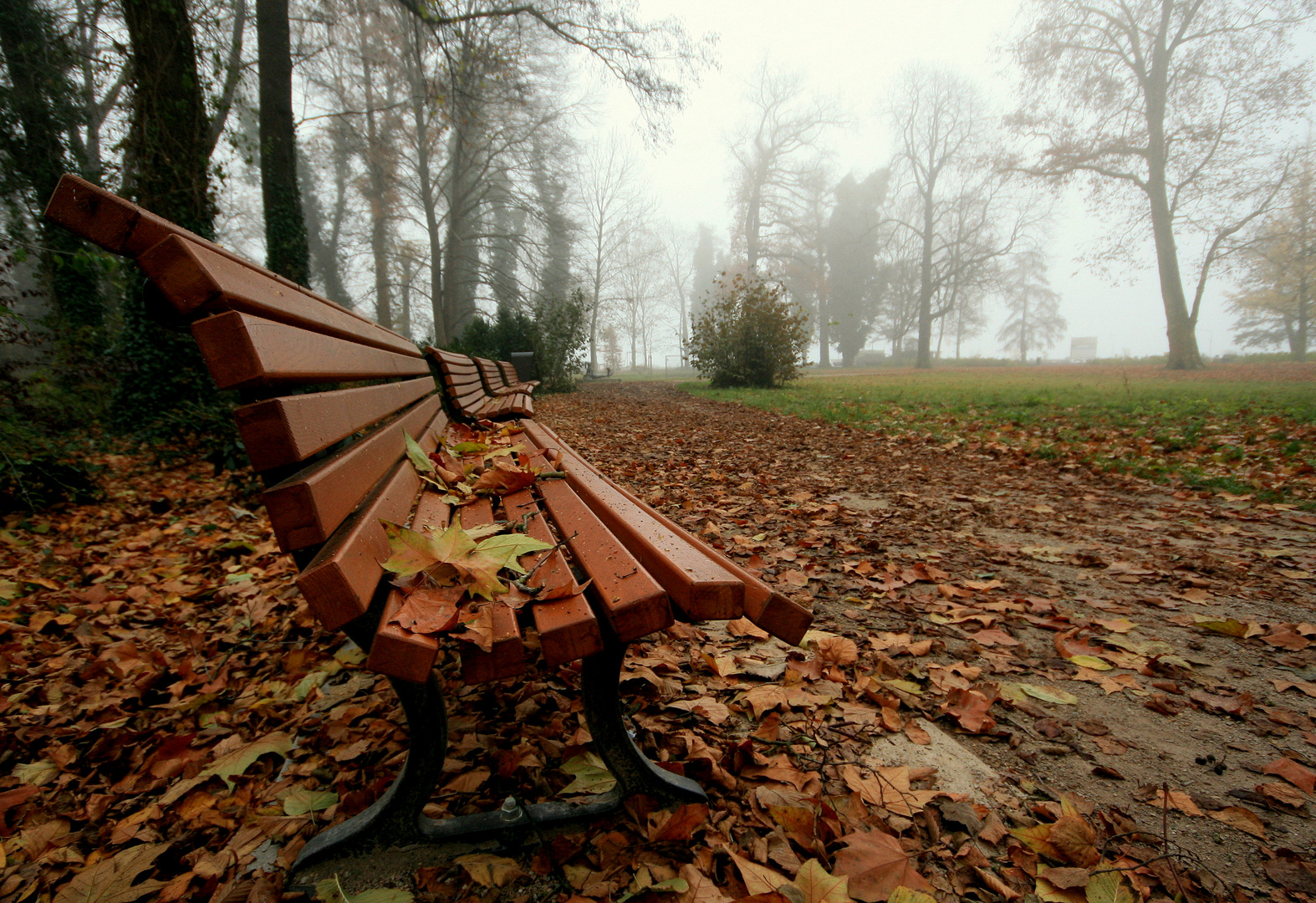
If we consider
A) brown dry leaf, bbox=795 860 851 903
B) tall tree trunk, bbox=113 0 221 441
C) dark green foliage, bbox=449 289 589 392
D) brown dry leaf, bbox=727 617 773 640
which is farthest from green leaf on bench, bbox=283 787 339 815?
dark green foliage, bbox=449 289 589 392

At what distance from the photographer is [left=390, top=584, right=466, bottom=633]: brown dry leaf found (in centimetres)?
89

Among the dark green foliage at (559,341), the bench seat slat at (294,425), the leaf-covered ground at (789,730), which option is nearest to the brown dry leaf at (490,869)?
the leaf-covered ground at (789,730)

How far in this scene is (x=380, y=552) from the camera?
108 centimetres

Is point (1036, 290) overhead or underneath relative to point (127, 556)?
overhead

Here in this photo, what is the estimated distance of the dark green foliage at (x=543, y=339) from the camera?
13.8m

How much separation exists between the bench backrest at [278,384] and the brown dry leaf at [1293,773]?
77.8 inches

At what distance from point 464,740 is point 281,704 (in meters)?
0.65

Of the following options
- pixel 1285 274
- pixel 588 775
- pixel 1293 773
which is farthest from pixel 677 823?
pixel 1285 274

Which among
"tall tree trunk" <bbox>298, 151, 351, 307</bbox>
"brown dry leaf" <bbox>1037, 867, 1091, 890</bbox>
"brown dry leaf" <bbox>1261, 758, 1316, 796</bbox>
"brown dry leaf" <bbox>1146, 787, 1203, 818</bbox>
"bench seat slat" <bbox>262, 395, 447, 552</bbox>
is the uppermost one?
"tall tree trunk" <bbox>298, 151, 351, 307</bbox>

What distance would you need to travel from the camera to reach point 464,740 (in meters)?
1.47

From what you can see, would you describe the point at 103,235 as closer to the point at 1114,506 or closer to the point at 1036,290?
the point at 1114,506

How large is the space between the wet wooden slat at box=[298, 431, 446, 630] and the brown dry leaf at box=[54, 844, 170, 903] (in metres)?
0.72

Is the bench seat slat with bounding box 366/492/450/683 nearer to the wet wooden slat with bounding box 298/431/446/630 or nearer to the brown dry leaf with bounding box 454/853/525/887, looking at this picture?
the wet wooden slat with bounding box 298/431/446/630

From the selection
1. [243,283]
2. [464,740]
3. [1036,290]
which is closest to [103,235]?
[243,283]
